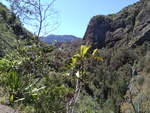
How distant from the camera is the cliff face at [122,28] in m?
87.7

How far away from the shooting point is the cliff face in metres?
87.7

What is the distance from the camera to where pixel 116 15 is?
366 ft

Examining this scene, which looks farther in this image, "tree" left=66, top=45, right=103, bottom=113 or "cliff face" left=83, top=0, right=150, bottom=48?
"cliff face" left=83, top=0, right=150, bottom=48

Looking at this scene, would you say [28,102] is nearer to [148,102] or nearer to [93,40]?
[148,102]

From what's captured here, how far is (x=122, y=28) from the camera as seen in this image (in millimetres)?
102250

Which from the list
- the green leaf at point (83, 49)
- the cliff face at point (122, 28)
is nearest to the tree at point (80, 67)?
the green leaf at point (83, 49)

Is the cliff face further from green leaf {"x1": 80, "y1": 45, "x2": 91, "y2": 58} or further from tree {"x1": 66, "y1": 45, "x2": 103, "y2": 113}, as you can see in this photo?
green leaf {"x1": 80, "y1": 45, "x2": 91, "y2": 58}

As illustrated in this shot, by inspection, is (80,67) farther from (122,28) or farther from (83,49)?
(122,28)

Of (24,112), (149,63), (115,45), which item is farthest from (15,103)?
(115,45)

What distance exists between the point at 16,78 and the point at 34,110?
582 millimetres

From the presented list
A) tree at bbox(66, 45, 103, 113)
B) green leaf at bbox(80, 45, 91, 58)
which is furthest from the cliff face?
green leaf at bbox(80, 45, 91, 58)

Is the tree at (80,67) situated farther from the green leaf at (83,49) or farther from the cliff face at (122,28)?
the cliff face at (122,28)

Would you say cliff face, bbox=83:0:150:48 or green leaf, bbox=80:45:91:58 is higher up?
cliff face, bbox=83:0:150:48

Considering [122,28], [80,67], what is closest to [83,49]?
[80,67]
